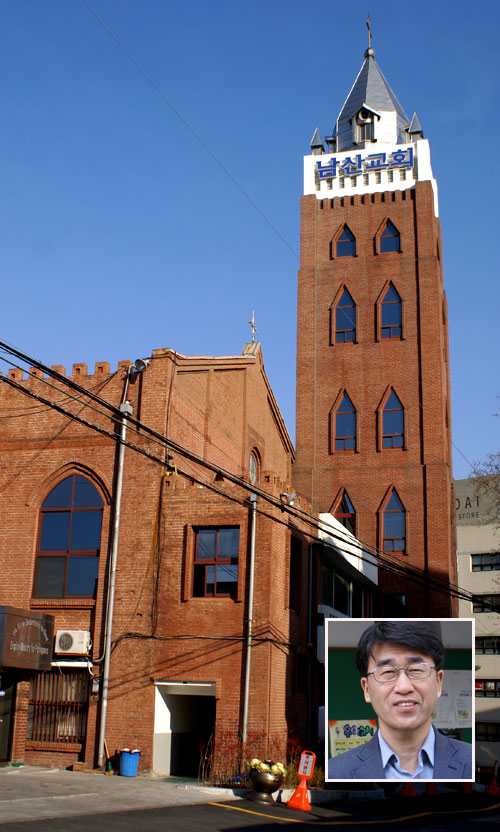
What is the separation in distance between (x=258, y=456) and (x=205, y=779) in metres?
14.7

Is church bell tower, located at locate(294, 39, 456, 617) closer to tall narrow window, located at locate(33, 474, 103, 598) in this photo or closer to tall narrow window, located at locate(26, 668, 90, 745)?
tall narrow window, located at locate(33, 474, 103, 598)

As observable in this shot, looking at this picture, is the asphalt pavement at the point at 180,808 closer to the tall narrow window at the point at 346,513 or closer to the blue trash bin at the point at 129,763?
the blue trash bin at the point at 129,763

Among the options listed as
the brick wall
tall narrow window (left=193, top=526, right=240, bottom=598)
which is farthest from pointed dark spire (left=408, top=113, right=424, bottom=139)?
tall narrow window (left=193, top=526, right=240, bottom=598)

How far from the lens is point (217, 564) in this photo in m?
24.2

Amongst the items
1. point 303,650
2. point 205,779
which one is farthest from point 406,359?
point 205,779

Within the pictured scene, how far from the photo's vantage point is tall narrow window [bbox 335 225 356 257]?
139 feet

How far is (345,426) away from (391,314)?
566 centimetres

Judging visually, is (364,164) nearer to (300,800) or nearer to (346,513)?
(346,513)

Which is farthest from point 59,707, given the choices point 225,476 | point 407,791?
point 225,476

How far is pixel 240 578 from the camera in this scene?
77.6 ft

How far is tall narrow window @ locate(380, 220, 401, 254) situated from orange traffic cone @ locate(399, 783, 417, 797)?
25800 millimetres

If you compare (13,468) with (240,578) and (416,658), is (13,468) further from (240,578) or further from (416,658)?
(416,658)

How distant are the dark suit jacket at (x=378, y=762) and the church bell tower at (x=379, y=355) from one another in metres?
19.1

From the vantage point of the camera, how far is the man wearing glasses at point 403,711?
1722cm
